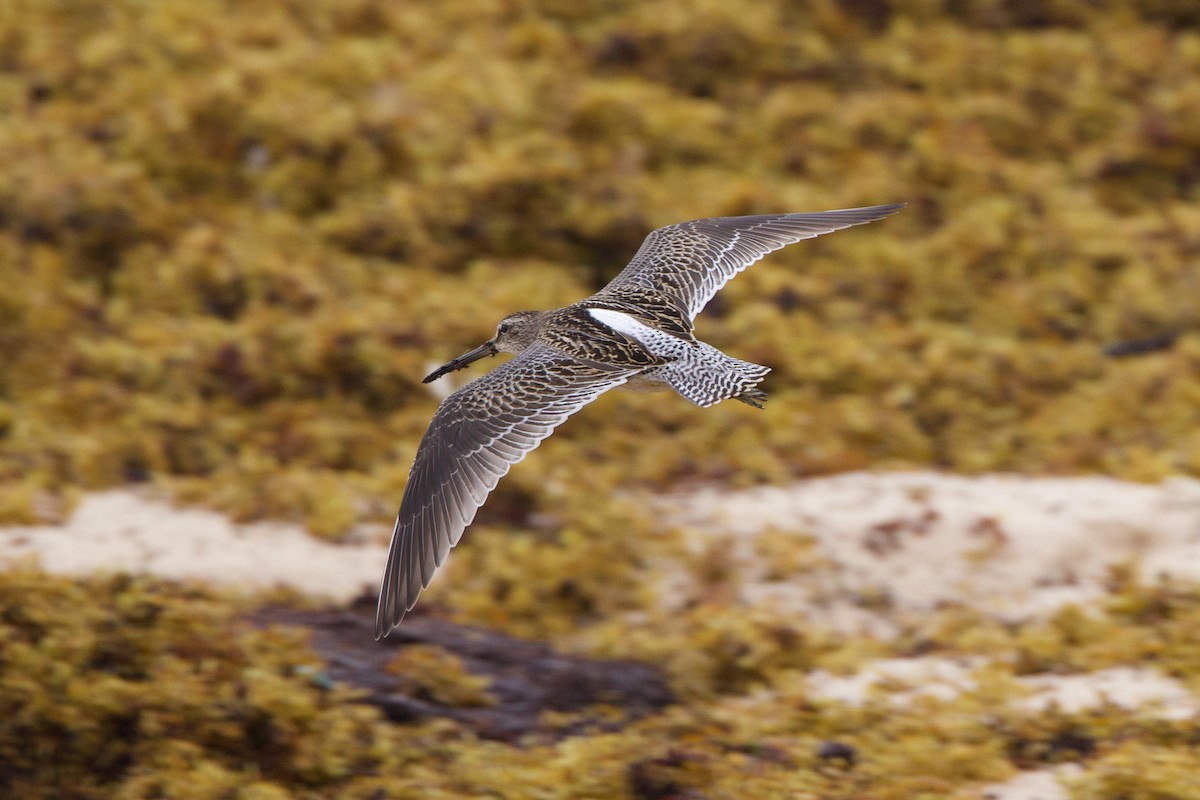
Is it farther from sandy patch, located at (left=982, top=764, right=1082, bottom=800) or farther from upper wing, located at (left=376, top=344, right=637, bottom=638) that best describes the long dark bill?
sandy patch, located at (left=982, top=764, right=1082, bottom=800)

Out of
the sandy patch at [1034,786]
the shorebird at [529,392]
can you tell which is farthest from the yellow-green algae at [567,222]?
→ the sandy patch at [1034,786]

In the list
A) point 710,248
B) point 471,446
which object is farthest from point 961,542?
point 471,446

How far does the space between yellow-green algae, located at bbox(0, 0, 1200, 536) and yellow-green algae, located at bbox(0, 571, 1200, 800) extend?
1.42m

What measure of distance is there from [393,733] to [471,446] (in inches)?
42.4

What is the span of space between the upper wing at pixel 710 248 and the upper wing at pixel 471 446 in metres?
0.87

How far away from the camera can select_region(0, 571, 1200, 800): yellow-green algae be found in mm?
4918

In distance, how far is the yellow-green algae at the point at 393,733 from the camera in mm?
4918

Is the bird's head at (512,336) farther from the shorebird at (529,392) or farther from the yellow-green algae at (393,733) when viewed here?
the yellow-green algae at (393,733)

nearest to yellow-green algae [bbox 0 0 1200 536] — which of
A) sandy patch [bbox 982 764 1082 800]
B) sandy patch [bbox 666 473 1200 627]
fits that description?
sandy patch [bbox 666 473 1200 627]

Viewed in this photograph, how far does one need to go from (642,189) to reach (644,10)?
1998 millimetres

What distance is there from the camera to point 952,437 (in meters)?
7.74

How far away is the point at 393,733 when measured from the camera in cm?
527

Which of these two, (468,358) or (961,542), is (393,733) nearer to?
(468,358)

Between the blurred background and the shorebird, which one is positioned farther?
the blurred background
